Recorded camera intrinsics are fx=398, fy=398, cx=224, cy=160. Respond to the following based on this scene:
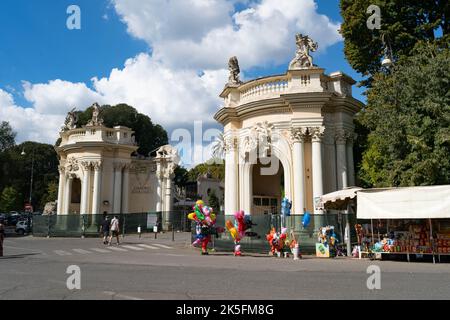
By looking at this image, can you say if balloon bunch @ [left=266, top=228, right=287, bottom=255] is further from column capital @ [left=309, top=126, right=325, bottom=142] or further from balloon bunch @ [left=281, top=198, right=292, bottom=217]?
column capital @ [left=309, top=126, right=325, bottom=142]

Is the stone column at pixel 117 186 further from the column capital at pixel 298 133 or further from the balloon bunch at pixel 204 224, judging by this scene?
the column capital at pixel 298 133

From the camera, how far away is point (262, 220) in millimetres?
18734

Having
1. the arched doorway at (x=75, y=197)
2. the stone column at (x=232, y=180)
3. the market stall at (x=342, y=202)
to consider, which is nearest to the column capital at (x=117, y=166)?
the arched doorway at (x=75, y=197)

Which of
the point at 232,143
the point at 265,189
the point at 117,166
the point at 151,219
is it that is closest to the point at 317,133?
the point at 232,143

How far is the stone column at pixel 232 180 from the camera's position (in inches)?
880

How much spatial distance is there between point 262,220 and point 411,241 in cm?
639

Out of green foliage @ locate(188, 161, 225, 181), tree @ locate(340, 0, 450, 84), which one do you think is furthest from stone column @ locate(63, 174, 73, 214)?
green foliage @ locate(188, 161, 225, 181)

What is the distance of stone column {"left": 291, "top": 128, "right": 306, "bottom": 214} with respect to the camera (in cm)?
1972

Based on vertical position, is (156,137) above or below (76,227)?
above

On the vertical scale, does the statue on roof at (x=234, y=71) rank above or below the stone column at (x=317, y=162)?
above

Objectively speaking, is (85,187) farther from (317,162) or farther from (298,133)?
(317,162)

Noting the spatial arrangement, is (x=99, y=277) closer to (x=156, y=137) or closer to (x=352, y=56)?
(x=352, y=56)

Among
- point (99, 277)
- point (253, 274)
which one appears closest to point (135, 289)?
point (99, 277)

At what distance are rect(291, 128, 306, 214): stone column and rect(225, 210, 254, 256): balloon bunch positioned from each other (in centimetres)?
276
